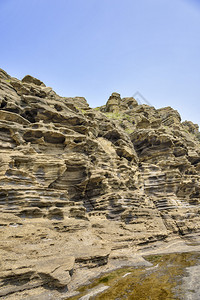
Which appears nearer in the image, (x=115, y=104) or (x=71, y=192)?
(x=71, y=192)

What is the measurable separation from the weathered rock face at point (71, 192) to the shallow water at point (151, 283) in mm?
2409

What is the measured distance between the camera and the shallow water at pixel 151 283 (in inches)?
459

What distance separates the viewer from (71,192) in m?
31.1

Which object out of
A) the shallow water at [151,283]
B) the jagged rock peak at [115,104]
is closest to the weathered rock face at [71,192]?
the shallow water at [151,283]

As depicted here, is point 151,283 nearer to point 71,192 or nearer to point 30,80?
point 71,192

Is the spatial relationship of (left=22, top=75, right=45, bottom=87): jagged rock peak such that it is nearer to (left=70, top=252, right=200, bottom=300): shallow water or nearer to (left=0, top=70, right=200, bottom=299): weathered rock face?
(left=0, top=70, right=200, bottom=299): weathered rock face

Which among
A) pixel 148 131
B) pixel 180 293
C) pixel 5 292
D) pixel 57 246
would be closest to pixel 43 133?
pixel 57 246

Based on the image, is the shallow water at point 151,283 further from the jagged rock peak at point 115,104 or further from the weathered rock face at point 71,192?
the jagged rock peak at point 115,104

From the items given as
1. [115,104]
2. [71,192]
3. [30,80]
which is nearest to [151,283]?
[71,192]

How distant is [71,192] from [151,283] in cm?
1952

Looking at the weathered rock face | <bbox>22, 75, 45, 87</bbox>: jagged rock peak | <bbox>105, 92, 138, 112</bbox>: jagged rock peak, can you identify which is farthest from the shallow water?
<bbox>105, 92, 138, 112</bbox>: jagged rock peak

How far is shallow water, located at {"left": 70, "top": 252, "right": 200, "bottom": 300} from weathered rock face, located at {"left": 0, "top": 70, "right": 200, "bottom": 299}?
241 cm

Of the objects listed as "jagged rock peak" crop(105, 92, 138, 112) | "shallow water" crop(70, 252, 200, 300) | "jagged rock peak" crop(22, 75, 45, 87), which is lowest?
"shallow water" crop(70, 252, 200, 300)

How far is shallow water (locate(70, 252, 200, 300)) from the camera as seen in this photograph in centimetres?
1166
